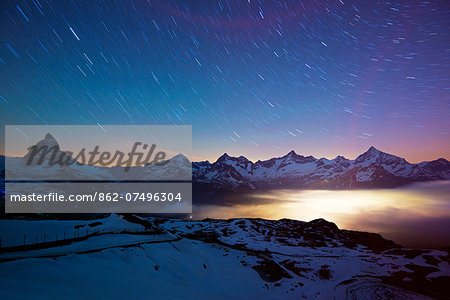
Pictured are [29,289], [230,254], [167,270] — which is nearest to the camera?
[29,289]

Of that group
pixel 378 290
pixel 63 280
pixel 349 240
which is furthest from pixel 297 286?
pixel 349 240

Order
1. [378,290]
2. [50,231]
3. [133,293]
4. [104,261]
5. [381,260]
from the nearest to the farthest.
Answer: [133,293]
[104,261]
[50,231]
[378,290]
[381,260]

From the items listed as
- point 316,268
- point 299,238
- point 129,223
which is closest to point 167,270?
point 129,223

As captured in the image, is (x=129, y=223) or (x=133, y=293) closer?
(x=133, y=293)

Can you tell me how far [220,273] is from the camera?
184 feet

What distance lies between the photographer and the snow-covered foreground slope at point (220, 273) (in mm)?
27266

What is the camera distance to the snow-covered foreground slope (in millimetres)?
27266

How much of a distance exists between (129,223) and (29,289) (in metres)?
61.7

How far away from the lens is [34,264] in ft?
94.3

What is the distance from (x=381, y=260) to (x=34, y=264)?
4538 inches

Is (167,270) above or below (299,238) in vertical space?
above

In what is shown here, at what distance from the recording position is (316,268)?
77938 millimetres

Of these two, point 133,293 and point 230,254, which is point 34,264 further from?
point 230,254

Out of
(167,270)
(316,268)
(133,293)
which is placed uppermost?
(133,293)
